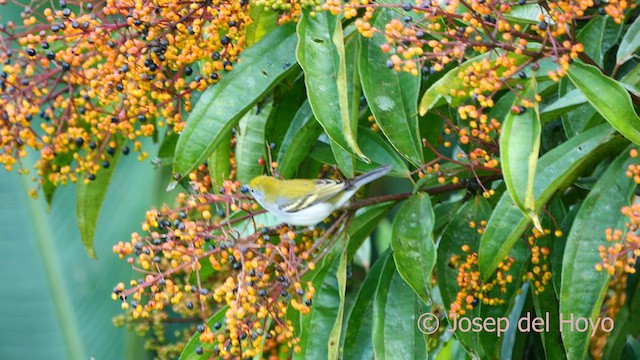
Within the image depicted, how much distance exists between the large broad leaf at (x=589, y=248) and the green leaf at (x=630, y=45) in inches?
7.8

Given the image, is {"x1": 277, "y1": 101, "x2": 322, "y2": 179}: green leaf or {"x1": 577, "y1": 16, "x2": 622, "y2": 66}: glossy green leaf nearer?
{"x1": 577, "y1": 16, "x2": 622, "y2": 66}: glossy green leaf

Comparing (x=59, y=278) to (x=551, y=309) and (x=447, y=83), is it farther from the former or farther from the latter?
(x=447, y=83)

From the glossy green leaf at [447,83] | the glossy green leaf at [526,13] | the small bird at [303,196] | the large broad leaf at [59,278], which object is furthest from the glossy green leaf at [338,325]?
the large broad leaf at [59,278]

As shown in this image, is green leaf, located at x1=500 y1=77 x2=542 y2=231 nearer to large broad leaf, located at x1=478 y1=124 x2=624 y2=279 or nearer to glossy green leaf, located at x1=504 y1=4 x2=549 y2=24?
large broad leaf, located at x1=478 y1=124 x2=624 y2=279

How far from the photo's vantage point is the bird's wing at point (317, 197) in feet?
6.70

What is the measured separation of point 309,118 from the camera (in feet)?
6.72

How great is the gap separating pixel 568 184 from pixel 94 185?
49.3 inches

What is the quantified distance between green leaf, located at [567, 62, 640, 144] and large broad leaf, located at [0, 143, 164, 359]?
1.78 metres

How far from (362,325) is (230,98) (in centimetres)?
60

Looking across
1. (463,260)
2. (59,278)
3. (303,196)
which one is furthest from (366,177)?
(59,278)

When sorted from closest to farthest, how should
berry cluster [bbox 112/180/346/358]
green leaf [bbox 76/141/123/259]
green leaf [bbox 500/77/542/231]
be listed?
green leaf [bbox 500/77/542/231], berry cluster [bbox 112/180/346/358], green leaf [bbox 76/141/123/259]

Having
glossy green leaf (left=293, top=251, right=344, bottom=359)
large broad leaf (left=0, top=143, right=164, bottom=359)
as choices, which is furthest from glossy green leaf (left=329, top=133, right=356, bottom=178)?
large broad leaf (left=0, top=143, right=164, bottom=359)

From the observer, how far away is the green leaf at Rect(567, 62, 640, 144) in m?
1.63

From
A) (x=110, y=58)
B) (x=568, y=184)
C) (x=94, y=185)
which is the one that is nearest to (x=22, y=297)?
(x=94, y=185)
